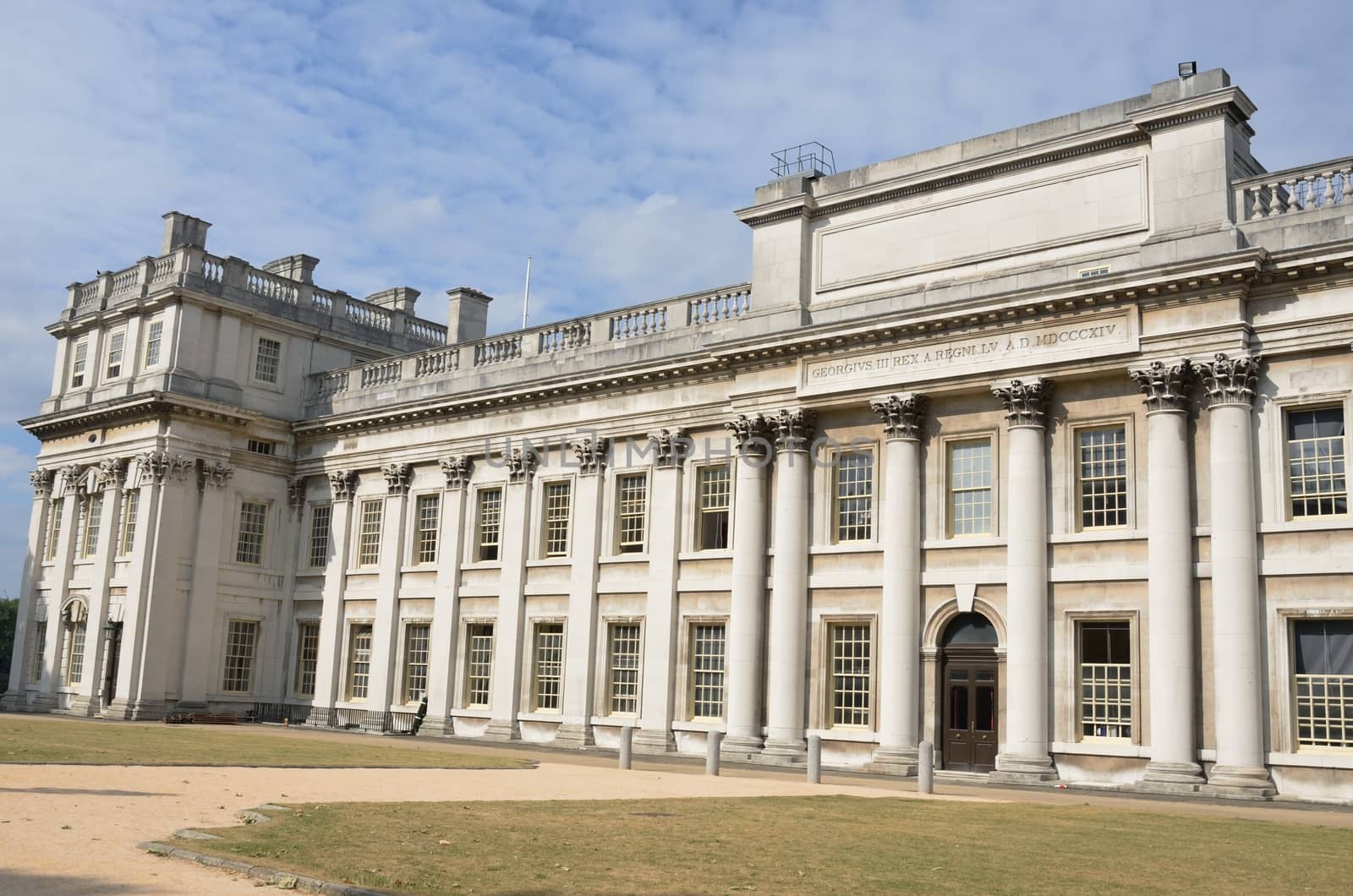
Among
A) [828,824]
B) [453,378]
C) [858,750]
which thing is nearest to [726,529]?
[858,750]

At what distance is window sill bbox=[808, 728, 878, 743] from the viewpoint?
28328 mm

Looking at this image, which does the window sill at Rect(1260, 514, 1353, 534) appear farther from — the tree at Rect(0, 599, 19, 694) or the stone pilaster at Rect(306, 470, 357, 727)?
the tree at Rect(0, 599, 19, 694)

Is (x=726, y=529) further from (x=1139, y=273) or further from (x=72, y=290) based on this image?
(x=72, y=290)

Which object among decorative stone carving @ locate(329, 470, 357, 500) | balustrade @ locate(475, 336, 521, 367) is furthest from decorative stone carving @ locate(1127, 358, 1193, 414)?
decorative stone carving @ locate(329, 470, 357, 500)

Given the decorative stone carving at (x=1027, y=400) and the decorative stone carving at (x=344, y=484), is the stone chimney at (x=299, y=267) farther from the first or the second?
the decorative stone carving at (x=1027, y=400)

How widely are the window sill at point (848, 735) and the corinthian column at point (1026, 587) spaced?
320 centimetres

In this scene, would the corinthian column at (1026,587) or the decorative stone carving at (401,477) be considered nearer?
the corinthian column at (1026,587)

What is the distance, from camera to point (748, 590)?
1209 inches

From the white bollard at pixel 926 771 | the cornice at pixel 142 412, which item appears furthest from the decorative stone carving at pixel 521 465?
the white bollard at pixel 926 771

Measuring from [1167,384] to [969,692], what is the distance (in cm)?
797

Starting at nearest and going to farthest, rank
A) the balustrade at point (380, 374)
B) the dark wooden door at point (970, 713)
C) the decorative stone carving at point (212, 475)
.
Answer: the dark wooden door at point (970, 713), the decorative stone carving at point (212, 475), the balustrade at point (380, 374)

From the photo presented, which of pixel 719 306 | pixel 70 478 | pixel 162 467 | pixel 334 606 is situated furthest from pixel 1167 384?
pixel 70 478

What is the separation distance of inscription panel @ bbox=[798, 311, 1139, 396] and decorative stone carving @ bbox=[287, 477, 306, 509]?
2141 cm

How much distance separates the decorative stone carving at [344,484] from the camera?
139 feet
